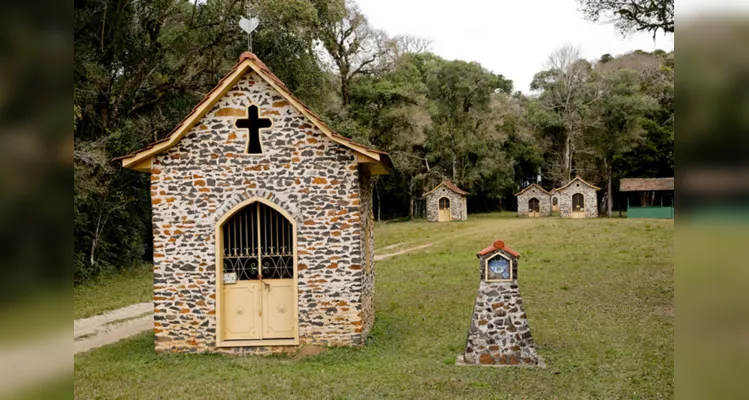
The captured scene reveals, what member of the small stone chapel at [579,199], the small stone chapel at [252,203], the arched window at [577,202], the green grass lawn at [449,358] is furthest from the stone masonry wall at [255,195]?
the arched window at [577,202]

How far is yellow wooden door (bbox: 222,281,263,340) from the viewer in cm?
1095

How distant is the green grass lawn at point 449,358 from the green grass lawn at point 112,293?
441 centimetres

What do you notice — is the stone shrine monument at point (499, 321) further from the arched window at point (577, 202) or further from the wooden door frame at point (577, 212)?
the arched window at point (577, 202)

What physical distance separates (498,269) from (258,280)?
4689mm

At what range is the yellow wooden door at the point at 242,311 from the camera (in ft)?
35.9

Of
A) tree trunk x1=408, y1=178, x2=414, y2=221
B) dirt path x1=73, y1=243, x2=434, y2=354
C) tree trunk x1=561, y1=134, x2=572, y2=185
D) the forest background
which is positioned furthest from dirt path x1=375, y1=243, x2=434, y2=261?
tree trunk x1=561, y1=134, x2=572, y2=185

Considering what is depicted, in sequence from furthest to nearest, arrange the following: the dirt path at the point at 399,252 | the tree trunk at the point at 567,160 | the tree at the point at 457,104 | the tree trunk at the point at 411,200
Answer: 1. the tree trunk at the point at 411,200
2. the tree trunk at the point at 567,160
3. the tree at the point at 457,104
4. the dirt path at the point at 399,252

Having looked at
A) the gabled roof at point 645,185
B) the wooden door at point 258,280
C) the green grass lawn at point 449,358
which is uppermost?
the gabled roof at point 645,185

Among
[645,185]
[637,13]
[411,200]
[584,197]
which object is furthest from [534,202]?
[637,13]

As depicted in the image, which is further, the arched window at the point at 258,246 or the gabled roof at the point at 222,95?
the arched window at the point at 258,246

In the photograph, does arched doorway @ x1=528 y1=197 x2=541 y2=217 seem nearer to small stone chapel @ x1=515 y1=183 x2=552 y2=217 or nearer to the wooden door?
small stone chapel @ x1=515 y1=183 x2=552 y2=217

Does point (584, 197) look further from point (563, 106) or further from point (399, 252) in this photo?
point (399, 252)

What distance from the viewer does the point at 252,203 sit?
10.9 m
